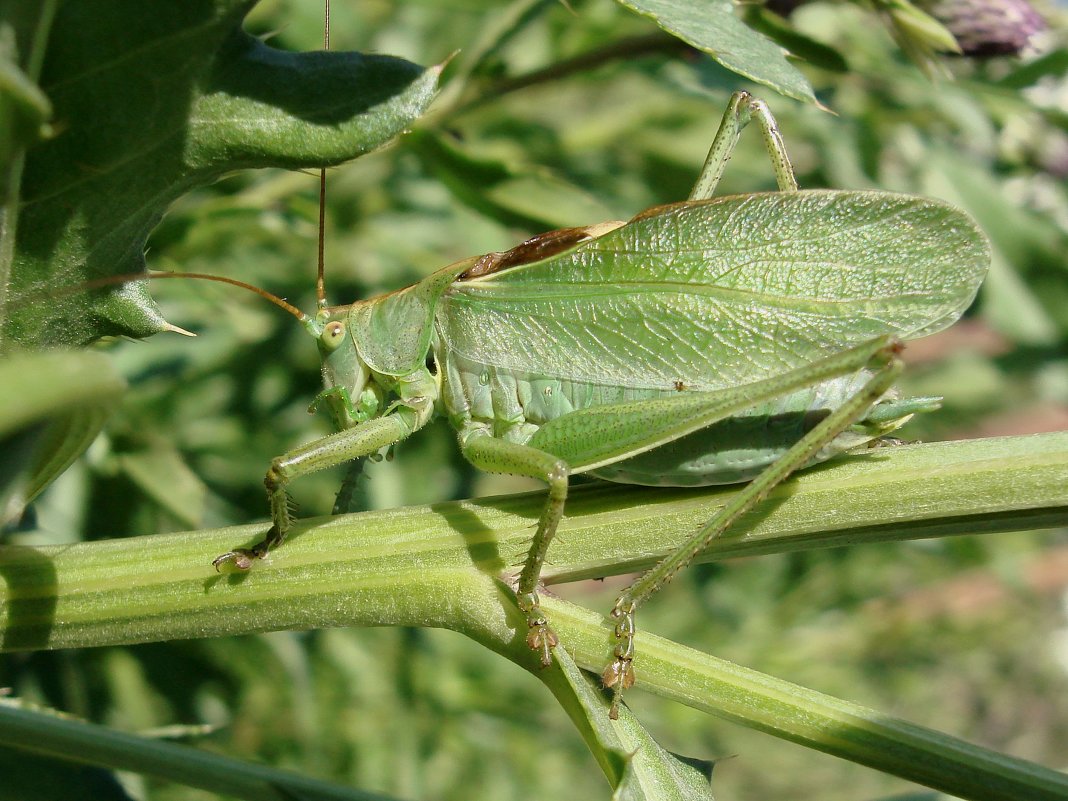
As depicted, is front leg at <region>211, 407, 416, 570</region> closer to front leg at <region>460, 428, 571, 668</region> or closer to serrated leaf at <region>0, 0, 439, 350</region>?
front leg at <region>460, 428, 571, 668</region>

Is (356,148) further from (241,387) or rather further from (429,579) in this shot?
(241,387)

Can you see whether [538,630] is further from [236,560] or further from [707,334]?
Result: [707,334]

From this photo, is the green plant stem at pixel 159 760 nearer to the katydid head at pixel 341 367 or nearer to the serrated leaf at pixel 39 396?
the serrated leaf at pixel 39 396

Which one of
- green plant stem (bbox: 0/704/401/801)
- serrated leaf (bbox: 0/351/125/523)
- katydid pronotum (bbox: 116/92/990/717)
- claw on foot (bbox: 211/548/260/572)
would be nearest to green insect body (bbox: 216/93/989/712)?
katydid pronotum (bbox: 116/92/990/717)

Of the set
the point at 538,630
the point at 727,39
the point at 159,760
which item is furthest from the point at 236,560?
the point at 727,39

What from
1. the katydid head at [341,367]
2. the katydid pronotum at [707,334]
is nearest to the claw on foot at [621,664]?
the katydid pronotum at [707,334]

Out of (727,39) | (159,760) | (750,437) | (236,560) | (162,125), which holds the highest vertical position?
(727,39)
